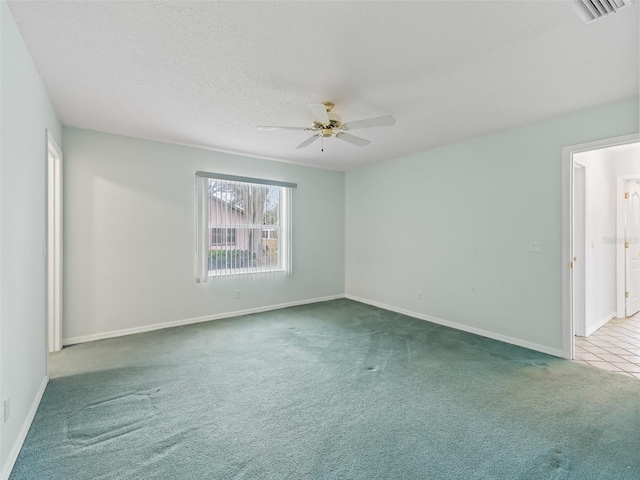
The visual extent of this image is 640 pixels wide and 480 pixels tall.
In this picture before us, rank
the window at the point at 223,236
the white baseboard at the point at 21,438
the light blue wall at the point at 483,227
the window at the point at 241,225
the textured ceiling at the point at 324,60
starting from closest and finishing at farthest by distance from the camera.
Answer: the white baseboard at the point at 21,438, the textured ceiling at the point at 324,60, the light blue wall at the point at 483,227, the window at the point at 241,225, the window at the point at 223,236

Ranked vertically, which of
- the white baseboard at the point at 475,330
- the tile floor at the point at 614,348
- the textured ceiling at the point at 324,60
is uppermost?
the textured ceiling at the point at 324,60

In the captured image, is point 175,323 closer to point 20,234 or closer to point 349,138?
point 20,234

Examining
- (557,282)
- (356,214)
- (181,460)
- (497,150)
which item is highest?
(497,150)

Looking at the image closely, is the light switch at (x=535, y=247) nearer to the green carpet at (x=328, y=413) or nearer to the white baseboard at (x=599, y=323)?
the green carpet at (x=328, y=413)

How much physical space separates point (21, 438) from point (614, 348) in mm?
5378

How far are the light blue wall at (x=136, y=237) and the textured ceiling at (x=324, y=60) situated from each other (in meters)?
0.56

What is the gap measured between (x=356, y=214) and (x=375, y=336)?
2.66m

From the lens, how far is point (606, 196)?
4.39 m

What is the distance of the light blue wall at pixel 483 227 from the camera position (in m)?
3.32

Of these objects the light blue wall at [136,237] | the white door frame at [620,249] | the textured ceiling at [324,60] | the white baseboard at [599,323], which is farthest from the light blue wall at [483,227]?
the white door frame at [620,249]

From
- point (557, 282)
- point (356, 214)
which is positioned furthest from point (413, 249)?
point (557, 282)

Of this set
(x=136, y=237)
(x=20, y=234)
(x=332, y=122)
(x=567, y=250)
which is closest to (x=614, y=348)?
(x=567, y=250)

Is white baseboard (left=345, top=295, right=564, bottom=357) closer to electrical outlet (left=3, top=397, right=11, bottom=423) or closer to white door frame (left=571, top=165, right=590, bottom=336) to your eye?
white door frame (left=571, top=165, right=590, bottom=336)

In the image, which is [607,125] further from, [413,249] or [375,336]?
[375,336]
